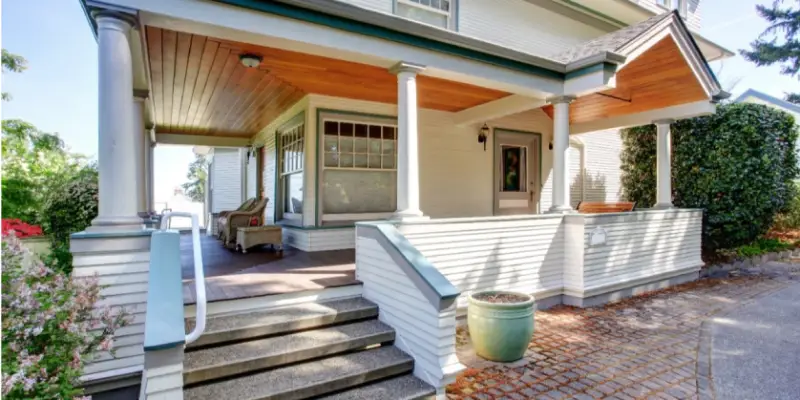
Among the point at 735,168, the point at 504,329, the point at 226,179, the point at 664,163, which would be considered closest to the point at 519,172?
the point at 664,163

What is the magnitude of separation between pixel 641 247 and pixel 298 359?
5.66m

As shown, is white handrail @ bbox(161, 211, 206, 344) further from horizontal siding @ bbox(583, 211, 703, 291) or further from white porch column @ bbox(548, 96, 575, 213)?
horizontal siding @ bbox(583, 211, 703, 291)

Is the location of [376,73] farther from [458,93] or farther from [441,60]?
[458,93]

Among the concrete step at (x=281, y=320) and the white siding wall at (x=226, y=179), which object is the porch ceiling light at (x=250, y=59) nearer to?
the concrete step at (x=281, y=320)

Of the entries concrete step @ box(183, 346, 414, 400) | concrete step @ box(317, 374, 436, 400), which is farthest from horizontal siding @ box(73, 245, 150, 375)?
concrete step @ box(317, 374, 436, 400)

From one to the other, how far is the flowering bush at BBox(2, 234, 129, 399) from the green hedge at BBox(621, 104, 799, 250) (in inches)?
377

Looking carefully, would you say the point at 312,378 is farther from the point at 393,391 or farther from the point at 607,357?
the point at 607,357

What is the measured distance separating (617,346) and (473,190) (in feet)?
13.2

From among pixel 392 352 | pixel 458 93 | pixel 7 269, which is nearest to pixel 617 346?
pixel 392 352

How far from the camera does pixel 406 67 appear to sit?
169 inches

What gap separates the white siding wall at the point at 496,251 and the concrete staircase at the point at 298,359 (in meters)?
0.97

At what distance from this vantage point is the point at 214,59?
15.6 feet

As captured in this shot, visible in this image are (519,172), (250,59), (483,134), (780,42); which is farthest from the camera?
(780,42)

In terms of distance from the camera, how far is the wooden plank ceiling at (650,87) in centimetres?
576
